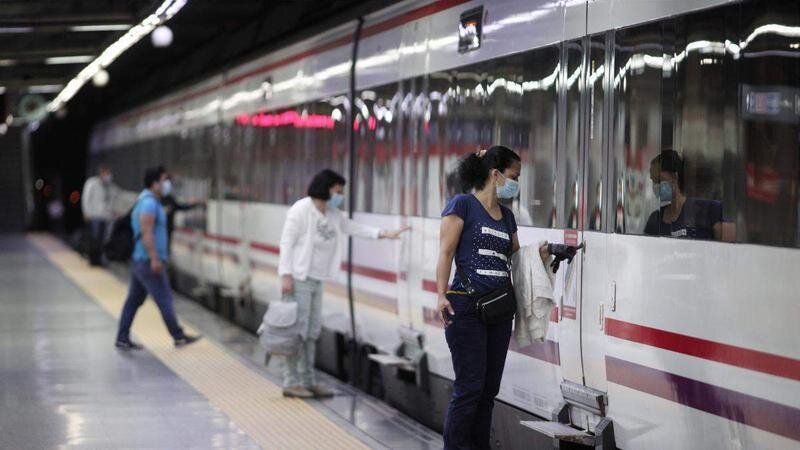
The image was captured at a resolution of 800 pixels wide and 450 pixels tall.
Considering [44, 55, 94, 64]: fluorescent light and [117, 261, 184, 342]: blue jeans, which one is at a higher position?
[44, 55, 94, 64]: fluorescent light

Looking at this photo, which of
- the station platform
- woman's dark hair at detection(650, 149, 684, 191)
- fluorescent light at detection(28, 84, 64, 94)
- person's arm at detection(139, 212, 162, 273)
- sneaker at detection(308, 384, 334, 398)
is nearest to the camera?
woman's dark hair at detection(650, 149, 684, 191)

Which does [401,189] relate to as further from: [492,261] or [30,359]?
[30,359]

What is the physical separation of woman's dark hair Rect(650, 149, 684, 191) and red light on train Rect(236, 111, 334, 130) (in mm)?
5970

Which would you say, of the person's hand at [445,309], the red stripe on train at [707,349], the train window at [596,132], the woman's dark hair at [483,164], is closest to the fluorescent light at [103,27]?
the woman's dark hair at [483,164]

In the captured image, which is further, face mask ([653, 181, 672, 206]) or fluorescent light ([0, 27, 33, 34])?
fluorescent light ([0, 27, 33, 34])

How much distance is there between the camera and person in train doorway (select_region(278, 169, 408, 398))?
9.96 meters

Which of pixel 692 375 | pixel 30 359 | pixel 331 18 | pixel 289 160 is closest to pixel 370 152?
pixel 331 18

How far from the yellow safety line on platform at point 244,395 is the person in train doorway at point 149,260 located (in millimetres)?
284

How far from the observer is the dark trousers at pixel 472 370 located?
6875 millimetres

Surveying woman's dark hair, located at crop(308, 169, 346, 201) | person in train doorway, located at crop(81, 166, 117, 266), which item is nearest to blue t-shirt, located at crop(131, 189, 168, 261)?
woman's dark hair, located at crop(308, 169, 346, 201)

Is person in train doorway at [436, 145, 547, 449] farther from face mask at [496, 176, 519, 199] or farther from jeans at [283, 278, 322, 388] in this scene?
jeans at [283, 278, 322, 388]

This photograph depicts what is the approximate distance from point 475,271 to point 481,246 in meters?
0.13

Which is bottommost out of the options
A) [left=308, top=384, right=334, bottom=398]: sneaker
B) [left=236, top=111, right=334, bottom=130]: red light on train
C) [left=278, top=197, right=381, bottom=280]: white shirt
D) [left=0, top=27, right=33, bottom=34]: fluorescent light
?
[left=308, top=384, right=334, bottom=398]: sneaker

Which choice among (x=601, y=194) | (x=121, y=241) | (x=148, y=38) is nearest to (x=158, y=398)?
(x=121, y=241)
